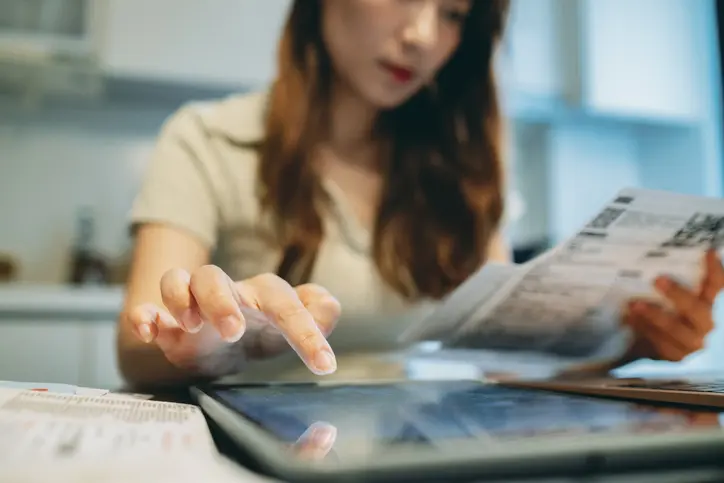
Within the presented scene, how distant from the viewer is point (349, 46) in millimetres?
879

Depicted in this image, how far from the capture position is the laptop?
37 centimetres

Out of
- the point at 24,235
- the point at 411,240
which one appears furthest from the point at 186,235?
the point at 24,235

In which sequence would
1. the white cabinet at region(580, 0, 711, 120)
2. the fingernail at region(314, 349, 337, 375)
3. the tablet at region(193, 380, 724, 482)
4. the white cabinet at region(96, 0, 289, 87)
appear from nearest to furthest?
the tablet at region(193, 380, 724, 482), the fingernail at region(314, 349, 337, 375), the white cabinet at region(96, 0, 289, 87), the white cabinet at region(580, 0, 711, 120)

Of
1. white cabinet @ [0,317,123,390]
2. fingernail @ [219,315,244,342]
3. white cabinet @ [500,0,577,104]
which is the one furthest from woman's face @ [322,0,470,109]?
white cabinet @ [500,0,577,104]

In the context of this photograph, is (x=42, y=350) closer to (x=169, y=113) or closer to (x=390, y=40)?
(x=169, y=113)

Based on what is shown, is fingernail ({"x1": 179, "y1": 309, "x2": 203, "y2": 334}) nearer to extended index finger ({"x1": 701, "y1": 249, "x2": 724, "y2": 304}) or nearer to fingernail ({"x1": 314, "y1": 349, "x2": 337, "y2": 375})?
fingernail ({"x1": 314, "y1": 349, "x2": 337, "y2": 375})

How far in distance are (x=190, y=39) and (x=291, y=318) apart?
4.52 ft

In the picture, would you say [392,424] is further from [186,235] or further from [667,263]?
[186,235]

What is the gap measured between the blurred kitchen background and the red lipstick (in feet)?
2.05

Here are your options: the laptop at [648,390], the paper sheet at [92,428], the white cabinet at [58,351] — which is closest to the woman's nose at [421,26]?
the laptop at [648,390]

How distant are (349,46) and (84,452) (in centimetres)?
75

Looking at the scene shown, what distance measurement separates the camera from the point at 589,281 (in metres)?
0.56

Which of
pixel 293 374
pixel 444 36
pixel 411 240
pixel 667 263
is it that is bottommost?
pixel 293 374

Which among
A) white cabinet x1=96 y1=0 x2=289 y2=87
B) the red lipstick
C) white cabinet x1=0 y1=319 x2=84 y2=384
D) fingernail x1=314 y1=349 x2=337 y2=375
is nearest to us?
fingernail x1=314 y1=349 x2=337 y2=375
